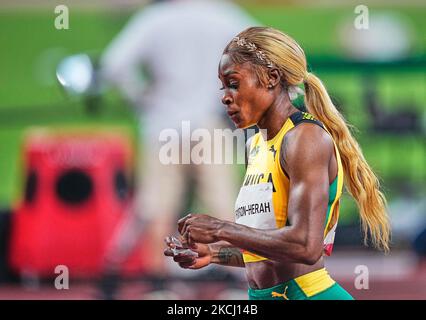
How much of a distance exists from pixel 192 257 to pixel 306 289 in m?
0.39

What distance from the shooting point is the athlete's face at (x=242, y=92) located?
3307 mm

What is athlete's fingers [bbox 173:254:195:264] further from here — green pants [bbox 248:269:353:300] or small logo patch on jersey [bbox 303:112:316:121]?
small logo patch on jersey [bbox 303:112:316:121]

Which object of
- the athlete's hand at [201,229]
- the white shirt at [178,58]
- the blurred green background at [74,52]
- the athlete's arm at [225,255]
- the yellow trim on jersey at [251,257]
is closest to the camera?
the athlete's hand at [201,229]

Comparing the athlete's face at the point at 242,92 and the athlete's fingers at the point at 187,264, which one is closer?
the athlete's face at the point at 242,92

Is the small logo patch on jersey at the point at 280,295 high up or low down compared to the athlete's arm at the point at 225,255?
down

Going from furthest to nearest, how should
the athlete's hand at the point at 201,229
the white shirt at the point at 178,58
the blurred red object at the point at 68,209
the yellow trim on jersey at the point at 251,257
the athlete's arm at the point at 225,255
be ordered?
the blurred red object at the point at 68,209 < the white shirt at the point at 178,58 < the athlete's arm at the point at 225,255 < the yellow trim on jersey at the point at 251,257 < the athlete's hand at the point at 201,229

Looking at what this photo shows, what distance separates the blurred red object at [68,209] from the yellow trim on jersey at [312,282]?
4.93m

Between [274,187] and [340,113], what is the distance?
46cm

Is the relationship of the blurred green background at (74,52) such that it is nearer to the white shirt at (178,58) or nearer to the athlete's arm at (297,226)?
the white shirt at (178,58)

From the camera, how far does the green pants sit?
3.35 meters

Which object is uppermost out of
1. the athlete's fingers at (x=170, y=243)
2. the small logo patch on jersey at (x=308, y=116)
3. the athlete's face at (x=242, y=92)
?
the athlete's face at (x=242, y=92)

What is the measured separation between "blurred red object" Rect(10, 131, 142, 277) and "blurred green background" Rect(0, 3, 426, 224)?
438cm

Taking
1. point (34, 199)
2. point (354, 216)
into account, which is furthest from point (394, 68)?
point (34, 199)

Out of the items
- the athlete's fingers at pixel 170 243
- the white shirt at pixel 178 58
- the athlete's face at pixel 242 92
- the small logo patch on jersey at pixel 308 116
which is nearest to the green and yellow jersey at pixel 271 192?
the small logo patch on jersey at pixel 308 116
